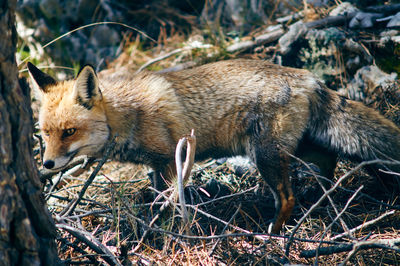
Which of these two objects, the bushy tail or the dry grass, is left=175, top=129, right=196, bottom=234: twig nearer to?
the dry grass

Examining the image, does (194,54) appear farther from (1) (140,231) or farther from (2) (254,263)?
(2) (254,263)

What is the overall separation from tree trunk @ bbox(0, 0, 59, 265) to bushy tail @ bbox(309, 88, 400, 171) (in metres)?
2.62

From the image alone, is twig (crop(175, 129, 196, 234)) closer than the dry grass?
Yes

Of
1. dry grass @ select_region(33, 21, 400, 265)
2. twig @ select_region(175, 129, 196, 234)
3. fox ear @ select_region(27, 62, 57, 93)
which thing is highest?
fox ear @ select_region(27, 62, 57, 93)

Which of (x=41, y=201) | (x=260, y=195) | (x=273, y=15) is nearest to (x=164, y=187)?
(x=260, y=195)

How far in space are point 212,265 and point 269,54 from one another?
3.81m

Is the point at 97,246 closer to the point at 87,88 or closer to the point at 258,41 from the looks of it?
the point at 87,88

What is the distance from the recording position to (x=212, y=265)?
7.97 ft

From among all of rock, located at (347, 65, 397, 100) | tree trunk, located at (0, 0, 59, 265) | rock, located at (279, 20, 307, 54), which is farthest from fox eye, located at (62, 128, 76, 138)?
rock, located at (347, 65, 397, 100)

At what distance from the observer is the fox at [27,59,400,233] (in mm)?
3225

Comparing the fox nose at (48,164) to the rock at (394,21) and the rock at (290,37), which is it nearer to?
the rock at (290,37)

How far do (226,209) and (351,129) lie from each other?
58.0 inches

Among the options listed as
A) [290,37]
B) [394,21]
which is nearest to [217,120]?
[290,37]

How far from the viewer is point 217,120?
3674 millimetres
